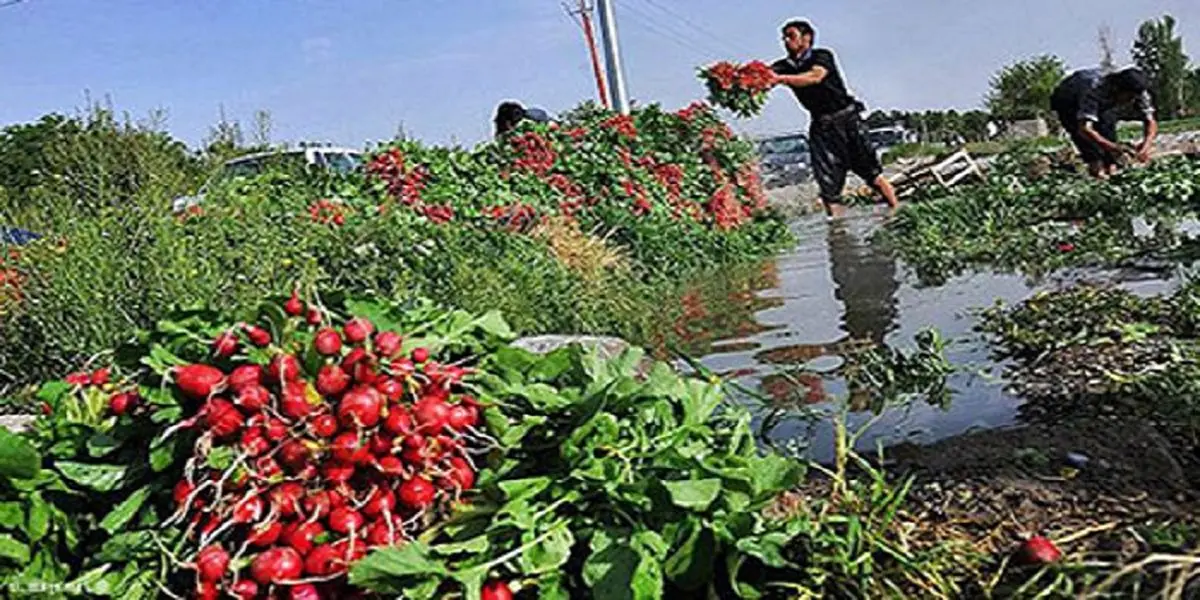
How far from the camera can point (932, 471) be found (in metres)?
2.47

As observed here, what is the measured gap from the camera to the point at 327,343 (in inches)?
75.2

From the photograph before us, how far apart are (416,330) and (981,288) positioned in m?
4.49

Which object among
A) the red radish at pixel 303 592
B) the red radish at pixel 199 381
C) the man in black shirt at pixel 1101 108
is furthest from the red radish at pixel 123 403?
the man in black shirt at pixel 1101 108

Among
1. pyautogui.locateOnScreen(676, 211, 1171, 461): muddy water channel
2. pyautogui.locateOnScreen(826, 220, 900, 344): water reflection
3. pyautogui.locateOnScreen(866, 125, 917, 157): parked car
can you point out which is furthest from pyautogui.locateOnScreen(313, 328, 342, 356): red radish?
pyautogui.locateOnScreen(866, 125, 917, 157): parked car

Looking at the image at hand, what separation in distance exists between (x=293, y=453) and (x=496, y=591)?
15.8 inches

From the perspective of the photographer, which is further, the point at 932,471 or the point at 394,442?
the point at 932,471

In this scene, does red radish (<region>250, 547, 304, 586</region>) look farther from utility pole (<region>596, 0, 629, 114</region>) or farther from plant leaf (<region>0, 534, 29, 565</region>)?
utility pole (<region>596, 0, 629, 114</region>)

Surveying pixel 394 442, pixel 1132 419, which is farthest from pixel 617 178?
pixel 394 442

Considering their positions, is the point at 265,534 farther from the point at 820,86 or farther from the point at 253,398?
the point at 820,86

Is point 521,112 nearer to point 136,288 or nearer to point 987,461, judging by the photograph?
point 136,288

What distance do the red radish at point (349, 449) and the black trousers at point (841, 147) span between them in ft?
30.9

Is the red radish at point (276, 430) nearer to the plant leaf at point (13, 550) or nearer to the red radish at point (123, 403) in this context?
the red radish at point (123, 403)

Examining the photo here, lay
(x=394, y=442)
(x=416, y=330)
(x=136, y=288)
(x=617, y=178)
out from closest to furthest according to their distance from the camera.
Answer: (x=394, y=442)
(x=416, y=330)
(x=136, y=288)
(x=617, y=178)

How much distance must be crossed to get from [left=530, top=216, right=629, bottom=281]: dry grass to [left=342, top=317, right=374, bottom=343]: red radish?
5246 mm
